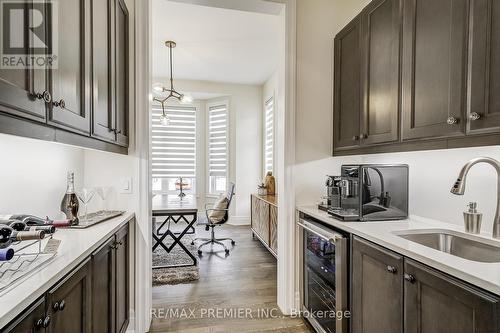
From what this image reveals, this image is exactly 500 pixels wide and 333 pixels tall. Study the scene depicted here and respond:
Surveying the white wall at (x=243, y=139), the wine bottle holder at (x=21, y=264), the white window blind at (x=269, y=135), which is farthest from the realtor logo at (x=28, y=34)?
the white wall at (x=243, y=139)

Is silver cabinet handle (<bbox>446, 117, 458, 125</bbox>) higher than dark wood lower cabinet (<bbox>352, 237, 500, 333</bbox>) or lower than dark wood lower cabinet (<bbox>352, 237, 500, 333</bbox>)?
higher

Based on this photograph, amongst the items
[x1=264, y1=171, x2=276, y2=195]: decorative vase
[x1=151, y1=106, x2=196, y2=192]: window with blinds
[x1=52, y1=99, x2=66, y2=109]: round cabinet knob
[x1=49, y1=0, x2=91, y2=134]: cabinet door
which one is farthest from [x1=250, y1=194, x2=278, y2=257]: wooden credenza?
[x1=52, y1=99, x2=66, y2=109]: round cabinet knob

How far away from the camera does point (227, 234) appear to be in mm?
5047

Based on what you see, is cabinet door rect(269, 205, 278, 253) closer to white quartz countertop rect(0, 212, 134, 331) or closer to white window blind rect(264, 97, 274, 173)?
white window blind rect(264, 97, 274, 173)

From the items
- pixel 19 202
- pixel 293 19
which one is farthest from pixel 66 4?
pixel 293 19

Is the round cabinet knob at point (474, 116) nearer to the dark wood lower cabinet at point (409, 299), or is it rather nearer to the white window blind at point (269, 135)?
the dark wood lower cabinet at point (409, 299)

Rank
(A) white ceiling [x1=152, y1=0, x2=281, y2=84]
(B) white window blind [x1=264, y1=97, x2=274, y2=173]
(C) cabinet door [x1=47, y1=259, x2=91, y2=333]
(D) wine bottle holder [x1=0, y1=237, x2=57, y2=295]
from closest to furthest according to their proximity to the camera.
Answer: (D) wine bottle holder [x1=0, y1=237, x2=57, y2=295] < (C) cabinet door [x1=47, y1=259, x2=91, y2=333] < (A) white ceiling [x1=152, y1=0, x2=281, y2=84] < (B) white window blind [x1=264, y1=97, x2=274, y2=173]

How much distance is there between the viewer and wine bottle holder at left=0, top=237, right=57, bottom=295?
852 mm

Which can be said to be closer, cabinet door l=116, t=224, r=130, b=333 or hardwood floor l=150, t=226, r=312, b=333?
cabinet door l=116, t=224, r=130, b=333

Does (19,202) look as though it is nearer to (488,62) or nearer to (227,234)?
(488,62)

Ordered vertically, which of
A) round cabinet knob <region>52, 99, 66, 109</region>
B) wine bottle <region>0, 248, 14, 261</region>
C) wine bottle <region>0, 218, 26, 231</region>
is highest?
round cabinet knob <region>52, 99, 66, 109</region>

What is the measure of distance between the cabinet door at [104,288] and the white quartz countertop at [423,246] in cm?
143

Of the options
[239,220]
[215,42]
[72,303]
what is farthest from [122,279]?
[239,220]

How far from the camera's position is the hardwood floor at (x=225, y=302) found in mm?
2240
